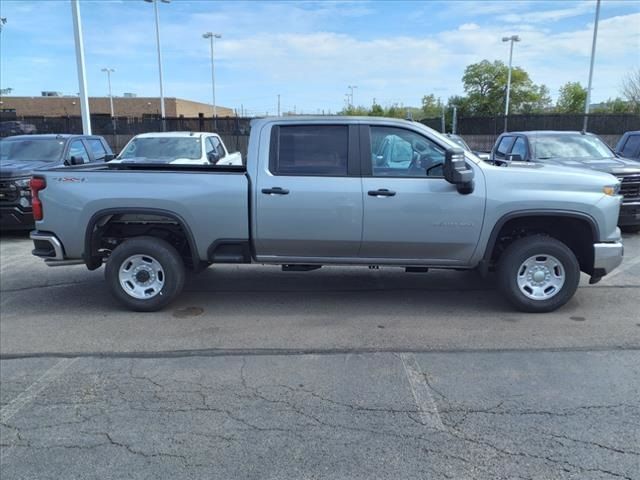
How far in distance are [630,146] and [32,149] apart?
1291 cm

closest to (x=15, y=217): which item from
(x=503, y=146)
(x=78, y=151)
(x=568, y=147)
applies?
(x=78, y=151)

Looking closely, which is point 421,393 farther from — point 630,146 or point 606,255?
point 630,146

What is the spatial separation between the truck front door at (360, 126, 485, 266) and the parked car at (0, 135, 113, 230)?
18.6 feet

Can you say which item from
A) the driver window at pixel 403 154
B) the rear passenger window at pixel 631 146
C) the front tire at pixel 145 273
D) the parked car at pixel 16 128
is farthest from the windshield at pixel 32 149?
the parked car at pixel 16 128

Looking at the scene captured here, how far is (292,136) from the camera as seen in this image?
533 cm

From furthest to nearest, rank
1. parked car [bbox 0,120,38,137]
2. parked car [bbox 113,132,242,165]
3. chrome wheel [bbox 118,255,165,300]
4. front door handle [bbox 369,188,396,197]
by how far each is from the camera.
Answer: parked car [bbox 0,120,38,137], parked car [bbox 113,132,242,165], chrome wheel [bbox 118,255,165,300], front door handle [bbox 369,188,396,197]

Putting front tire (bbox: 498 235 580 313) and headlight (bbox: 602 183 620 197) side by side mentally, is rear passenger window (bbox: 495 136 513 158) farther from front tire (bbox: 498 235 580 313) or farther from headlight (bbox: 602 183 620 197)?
front tire (bbox: 498 235 580 313)

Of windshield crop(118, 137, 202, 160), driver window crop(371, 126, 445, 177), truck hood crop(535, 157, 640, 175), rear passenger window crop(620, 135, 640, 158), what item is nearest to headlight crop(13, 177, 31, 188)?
windshield crop(118, 137, 202, 160)

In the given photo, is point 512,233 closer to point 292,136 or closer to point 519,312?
point 519,312

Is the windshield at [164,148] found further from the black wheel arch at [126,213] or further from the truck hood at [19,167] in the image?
the black wheel arch at [126,213]

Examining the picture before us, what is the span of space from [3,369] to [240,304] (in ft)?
7.58

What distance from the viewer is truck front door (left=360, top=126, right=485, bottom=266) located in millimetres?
Answer: 5078

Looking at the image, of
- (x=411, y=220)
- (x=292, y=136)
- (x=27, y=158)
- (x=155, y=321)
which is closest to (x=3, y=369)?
(x=155, y=321)

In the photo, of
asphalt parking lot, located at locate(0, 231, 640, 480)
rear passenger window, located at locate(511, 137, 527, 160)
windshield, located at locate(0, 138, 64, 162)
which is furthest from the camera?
windshield, located at locate(0, 138, 64, 162)
